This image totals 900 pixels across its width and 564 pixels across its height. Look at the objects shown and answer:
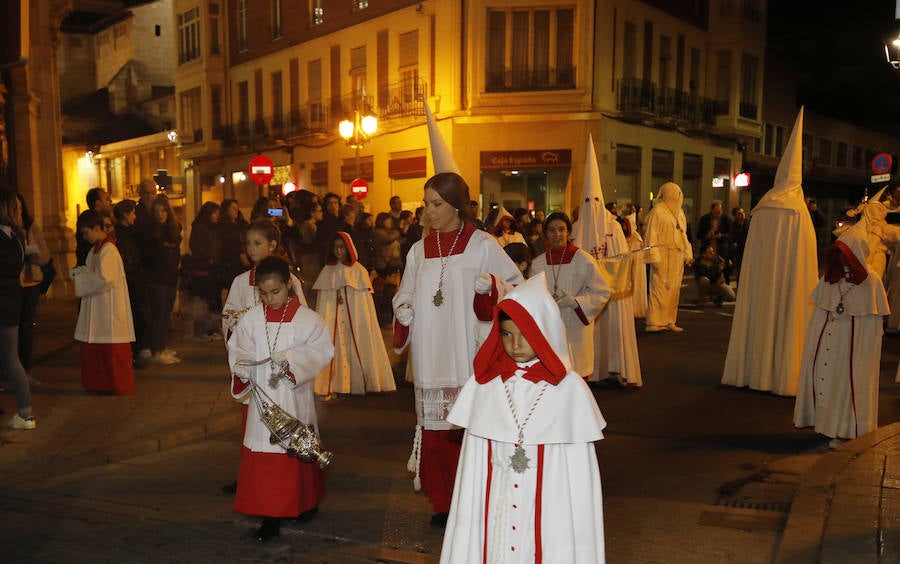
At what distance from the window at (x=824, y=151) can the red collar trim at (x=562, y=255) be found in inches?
1528

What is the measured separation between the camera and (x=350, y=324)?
28.0ft

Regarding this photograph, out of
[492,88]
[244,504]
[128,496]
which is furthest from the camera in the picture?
[492,88]

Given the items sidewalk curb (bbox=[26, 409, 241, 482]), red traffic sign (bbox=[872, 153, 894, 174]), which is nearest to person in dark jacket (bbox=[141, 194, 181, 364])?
sidewalk curb (bbox=[26, 409, 241, 482])

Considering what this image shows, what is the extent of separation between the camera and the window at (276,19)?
33250 mm

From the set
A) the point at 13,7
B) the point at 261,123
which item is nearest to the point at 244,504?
the point at 13,7

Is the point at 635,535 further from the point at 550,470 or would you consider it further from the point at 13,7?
the point at 13,7

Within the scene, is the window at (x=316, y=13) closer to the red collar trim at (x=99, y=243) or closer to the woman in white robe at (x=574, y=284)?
the red collar trim at (x=99, y=243)

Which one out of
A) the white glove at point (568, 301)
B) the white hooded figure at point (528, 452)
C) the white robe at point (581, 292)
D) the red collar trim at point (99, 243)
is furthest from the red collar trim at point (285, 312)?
the red collar trim at point (99, 243)

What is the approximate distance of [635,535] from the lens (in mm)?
4758

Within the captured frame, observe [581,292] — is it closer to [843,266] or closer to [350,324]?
[843,266]

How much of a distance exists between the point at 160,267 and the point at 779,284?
23.4 feet

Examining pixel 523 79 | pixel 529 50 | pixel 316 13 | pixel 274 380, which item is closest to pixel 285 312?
pixel 274 380

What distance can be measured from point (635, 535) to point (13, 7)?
4.41 m

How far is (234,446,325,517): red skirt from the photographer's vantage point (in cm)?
470
